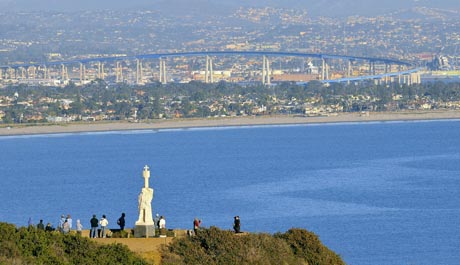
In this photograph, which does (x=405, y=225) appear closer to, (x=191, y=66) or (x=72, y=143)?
(x=72, y=143)

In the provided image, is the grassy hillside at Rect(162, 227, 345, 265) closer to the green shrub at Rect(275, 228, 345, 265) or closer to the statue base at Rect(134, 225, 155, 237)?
the green shrub at Rect(275, 228, 345, 265)

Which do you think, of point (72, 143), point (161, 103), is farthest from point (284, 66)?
point (72, 143)

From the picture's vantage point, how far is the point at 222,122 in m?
105

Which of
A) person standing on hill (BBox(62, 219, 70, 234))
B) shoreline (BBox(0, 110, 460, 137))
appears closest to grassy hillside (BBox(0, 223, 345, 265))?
person standing on hill (BBox(62, 219, 70, 234))

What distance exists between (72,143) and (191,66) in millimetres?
108426

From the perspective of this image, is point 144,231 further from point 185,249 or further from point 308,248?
point 308,248

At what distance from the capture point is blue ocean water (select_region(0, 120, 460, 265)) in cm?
3962

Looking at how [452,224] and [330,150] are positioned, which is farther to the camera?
[330,150]

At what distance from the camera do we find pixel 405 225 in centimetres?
4078

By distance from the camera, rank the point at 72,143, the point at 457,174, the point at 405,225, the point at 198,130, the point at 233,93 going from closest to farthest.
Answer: the point at 405,225 → the point at 457,174 → the point at 72,143 → the point at 198,130 → the point at 233,93

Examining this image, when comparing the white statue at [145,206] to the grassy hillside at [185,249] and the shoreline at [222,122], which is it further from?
the shoreline at [222,122]

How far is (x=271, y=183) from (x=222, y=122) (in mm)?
49618

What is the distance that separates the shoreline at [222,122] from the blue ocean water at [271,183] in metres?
2.89

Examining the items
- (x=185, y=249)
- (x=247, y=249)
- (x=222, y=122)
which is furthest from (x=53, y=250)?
(x=222, y=122)
